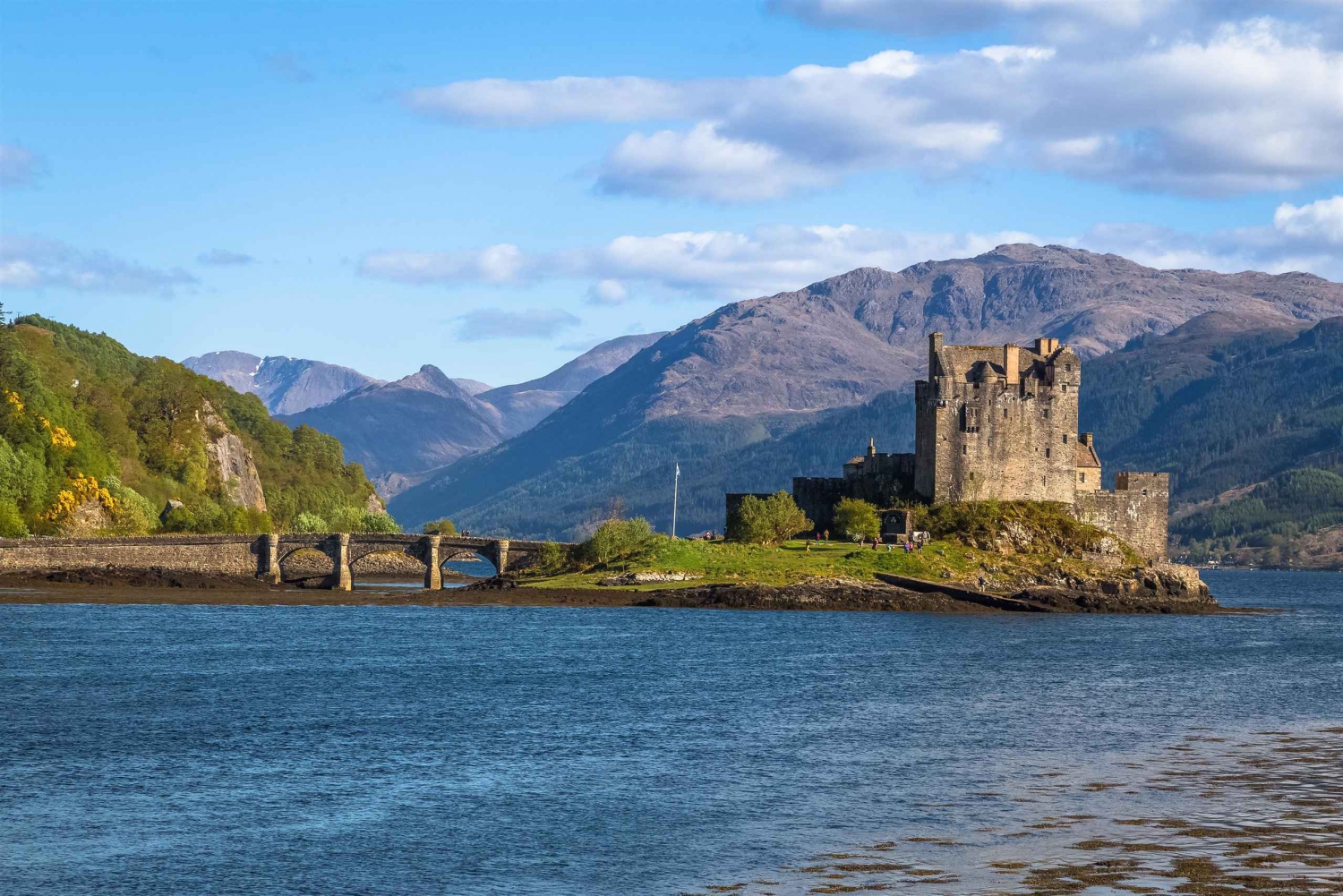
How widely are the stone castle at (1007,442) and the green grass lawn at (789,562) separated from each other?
502 cm

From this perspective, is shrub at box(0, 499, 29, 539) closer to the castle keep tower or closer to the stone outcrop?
the stone outcrop

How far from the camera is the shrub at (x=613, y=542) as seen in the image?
134 m

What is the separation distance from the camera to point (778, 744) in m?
54.8

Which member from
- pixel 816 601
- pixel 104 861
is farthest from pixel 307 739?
pixel 816 601

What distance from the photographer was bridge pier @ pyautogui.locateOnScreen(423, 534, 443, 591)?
145 metres

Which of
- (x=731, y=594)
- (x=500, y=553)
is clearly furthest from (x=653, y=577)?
(x=500, y=553)

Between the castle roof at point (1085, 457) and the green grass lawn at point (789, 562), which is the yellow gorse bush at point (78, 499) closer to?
the green grass lawn at point (789, 562)

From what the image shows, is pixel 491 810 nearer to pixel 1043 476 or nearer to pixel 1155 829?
pixel 1155 829

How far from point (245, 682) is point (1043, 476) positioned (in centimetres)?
7572

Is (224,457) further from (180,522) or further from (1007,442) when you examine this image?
(1007,442)

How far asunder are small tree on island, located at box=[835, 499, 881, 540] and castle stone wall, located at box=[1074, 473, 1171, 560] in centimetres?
1660

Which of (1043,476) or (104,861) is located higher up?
(1043,476)

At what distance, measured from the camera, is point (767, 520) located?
131375mm

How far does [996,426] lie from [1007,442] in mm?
1586
